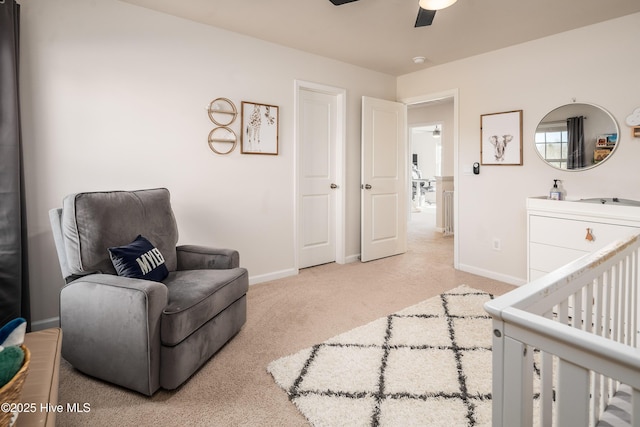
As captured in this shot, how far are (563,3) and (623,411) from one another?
2800 millimetres

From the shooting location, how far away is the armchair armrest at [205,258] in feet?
7.97

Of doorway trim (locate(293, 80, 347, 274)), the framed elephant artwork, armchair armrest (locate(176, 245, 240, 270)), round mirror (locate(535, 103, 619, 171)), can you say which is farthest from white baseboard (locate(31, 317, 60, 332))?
round mirror (locate(535, 103, 619, 171))

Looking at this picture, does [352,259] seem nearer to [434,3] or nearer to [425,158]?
[434,3]

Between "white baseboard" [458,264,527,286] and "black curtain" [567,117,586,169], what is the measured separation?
118 centimetres

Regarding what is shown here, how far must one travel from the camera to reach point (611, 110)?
9.54 ft

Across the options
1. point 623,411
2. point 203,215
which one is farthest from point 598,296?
point 203,215

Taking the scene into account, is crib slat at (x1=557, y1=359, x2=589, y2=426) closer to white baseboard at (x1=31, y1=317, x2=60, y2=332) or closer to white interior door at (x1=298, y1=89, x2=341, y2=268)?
white baseboard at (x1=31, y1=317, x2=60, y2=332)

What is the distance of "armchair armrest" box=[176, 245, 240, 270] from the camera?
2.43 m

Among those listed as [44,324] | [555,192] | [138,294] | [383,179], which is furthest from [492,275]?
[44,324]

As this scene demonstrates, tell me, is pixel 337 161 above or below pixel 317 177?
above

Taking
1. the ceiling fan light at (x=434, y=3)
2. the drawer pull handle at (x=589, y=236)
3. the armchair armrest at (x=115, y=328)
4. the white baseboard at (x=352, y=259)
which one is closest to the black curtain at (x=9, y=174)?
the armchair armrest at (x=115, y=328)

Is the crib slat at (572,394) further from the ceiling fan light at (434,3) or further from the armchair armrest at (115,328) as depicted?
the ceiling fan light at (434,3)

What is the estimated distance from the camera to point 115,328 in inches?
68.1

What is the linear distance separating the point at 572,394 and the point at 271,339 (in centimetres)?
189
